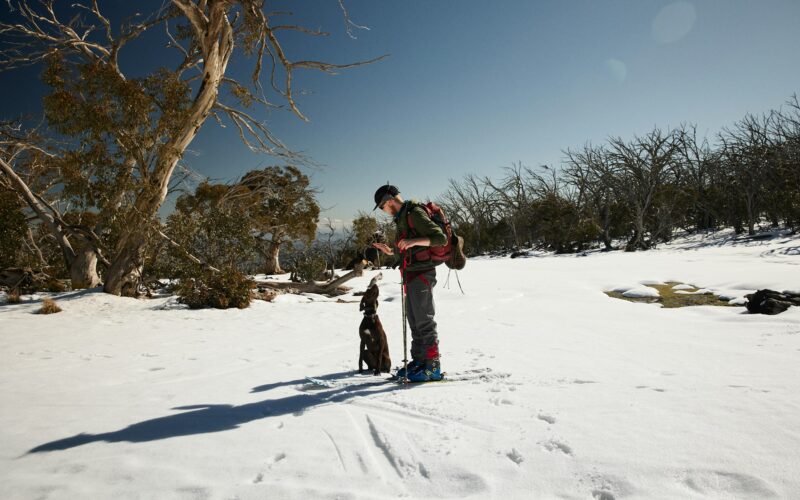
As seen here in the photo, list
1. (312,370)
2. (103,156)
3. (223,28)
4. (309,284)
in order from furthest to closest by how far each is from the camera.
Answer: (309,284), (223,28), (103,156), (312,370)

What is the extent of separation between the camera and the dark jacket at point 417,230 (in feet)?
9.73

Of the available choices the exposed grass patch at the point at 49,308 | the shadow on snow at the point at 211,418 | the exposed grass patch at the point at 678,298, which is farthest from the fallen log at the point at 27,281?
the exposed grass patch at the point at 678,298

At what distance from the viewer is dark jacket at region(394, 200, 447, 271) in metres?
2.97

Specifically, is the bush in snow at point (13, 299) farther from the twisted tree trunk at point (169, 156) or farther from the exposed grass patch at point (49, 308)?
the exposed grass patch at point (49, 308)

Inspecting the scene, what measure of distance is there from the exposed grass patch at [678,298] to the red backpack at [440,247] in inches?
230

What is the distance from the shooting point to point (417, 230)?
3057 millimetres

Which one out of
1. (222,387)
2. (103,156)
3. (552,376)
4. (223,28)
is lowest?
(552,376)

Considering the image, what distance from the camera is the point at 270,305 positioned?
8984 mm

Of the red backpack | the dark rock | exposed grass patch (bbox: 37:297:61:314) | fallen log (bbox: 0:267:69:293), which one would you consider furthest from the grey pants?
fallen log (bbox: 0:267:69:293)

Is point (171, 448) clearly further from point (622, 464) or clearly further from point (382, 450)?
point (622, 464)

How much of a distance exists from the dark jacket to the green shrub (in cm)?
A: 668

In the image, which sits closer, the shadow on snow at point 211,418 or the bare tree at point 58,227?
the shadow on snow at point 211,418

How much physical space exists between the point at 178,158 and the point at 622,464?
1054 cm

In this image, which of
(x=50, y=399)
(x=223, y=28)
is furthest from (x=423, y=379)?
(x=223, y=28)
